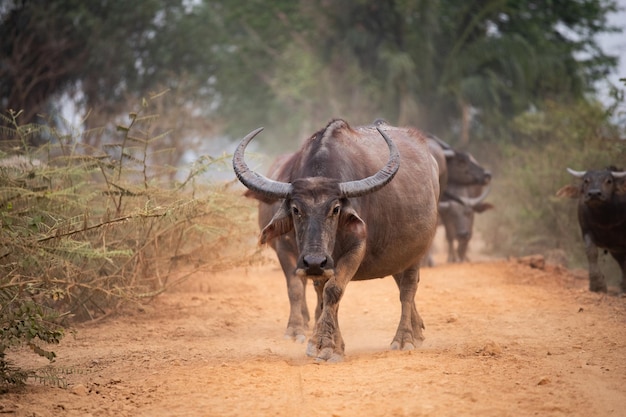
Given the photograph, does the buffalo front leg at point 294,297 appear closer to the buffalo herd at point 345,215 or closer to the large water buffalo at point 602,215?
the buffalo herd at point 345,215

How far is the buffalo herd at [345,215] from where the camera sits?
6.92m

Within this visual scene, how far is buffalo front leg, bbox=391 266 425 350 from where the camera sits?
25.7 ft

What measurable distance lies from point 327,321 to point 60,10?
22.8m

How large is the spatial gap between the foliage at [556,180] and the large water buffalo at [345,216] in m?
7.60

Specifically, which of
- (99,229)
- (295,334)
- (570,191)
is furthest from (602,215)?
(99,229)

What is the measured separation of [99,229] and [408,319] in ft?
12.2

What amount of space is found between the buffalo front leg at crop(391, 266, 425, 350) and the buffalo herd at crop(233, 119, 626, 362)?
0.04 feet

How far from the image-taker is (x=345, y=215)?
701 centimetres

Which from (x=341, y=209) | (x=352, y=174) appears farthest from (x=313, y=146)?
(x=341, y=209)

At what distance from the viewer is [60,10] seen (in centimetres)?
2652

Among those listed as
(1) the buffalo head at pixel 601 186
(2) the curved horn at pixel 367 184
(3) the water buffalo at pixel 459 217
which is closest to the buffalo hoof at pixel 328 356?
(2) the curved horn at pixel 367 184

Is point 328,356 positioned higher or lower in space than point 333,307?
lower

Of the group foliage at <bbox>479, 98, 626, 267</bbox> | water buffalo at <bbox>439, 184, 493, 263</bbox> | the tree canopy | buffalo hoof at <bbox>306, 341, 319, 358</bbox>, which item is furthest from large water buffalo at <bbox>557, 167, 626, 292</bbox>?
the tree canopy

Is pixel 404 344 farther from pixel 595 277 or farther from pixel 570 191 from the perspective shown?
pixel 570 191
